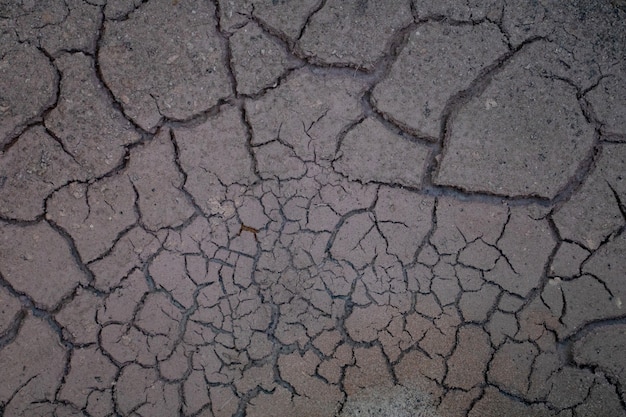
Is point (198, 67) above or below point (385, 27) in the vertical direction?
below

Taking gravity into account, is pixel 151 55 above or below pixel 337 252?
above

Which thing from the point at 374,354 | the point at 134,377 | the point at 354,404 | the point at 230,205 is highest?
the point at 230,205

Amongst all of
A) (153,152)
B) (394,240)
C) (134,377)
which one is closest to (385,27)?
(394,240)

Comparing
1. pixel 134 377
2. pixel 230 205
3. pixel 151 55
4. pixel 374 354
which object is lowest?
pixel 134 377

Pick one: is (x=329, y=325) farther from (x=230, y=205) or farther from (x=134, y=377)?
(x=134, y=377)

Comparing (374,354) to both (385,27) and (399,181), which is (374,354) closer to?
(399,181)

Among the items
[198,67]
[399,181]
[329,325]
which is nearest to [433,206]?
[399,181]
